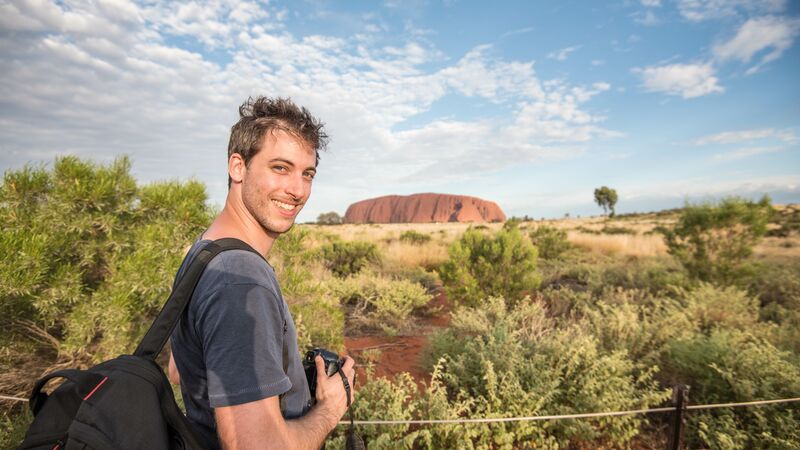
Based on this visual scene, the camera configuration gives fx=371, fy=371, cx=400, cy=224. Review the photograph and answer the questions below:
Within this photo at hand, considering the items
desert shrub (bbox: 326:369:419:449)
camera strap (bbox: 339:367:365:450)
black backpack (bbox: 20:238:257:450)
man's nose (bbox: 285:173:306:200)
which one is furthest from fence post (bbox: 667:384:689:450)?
black backpack (bbox: 20:238:257:450)

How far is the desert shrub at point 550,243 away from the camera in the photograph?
44.3 feet

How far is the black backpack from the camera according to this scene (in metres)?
0.79

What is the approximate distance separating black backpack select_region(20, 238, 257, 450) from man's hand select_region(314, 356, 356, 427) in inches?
17.0

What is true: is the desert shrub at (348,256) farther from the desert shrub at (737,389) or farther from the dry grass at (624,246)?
the dry grass at (624,246)

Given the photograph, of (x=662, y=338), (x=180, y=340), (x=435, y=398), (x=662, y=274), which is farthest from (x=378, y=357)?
(x=662, y=274)

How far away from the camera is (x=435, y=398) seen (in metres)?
3.27

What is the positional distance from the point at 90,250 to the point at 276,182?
3.30 meters

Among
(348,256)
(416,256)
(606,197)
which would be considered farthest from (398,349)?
(606,197)

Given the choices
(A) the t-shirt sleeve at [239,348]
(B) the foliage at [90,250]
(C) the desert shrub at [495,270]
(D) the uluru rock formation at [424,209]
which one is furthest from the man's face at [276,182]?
(D) the uluru rock formation at [424,209]

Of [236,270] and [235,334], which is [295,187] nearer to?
[236,270]

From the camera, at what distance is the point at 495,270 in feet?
24.4

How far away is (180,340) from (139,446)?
14.3 inches

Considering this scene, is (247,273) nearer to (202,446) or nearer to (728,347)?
(202,446)

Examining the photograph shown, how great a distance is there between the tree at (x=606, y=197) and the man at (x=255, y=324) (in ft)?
193
